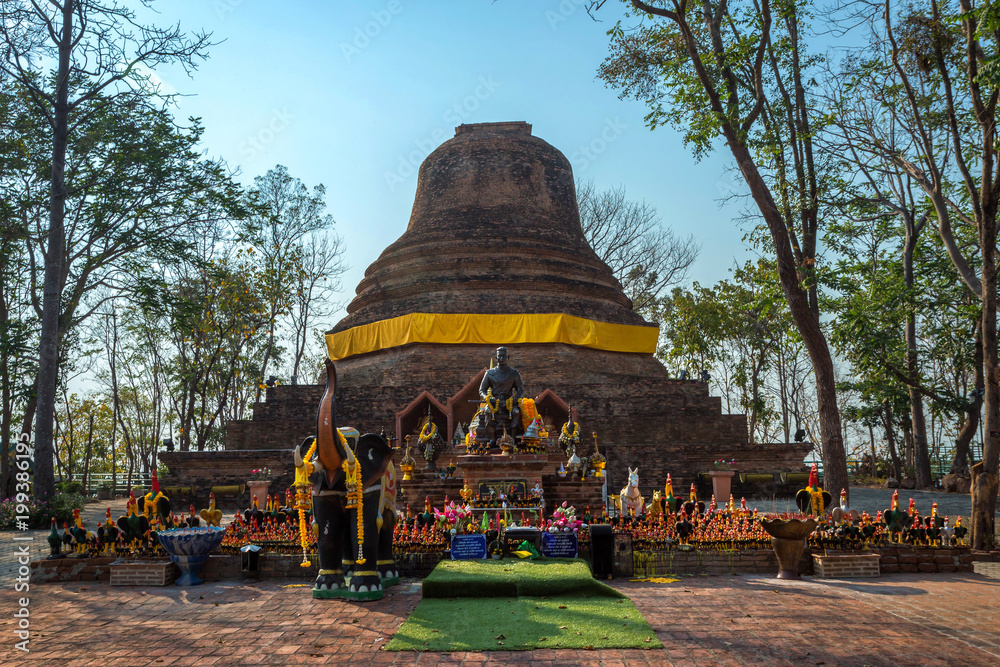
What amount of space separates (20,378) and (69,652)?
18.3m

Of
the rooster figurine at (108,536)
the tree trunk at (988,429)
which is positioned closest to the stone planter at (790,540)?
the tree trunk at (988,429)

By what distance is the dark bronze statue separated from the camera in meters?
12.5

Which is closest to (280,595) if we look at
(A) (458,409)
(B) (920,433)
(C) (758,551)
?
(C) (758,551)

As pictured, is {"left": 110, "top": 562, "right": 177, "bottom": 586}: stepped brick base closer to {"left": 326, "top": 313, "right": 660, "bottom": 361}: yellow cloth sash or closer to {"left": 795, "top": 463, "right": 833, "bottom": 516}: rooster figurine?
{"left": 795, "top": 463, "right": 833, "bottom": 516}: rooster figurine

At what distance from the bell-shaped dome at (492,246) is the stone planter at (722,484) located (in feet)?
25.4

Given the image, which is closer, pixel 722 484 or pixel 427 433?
pixel 427 433

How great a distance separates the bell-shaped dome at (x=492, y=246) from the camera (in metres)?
23.9

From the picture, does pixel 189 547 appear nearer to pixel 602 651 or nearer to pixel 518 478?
pixel 518 478

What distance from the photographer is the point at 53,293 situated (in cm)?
1529

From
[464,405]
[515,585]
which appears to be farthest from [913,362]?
[515,585]

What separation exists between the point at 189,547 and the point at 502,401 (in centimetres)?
574

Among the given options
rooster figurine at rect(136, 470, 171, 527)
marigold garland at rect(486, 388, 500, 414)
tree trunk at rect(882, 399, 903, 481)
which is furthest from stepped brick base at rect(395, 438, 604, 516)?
tree trunk at rect(882, 399, 903, 481)

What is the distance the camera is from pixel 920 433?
69.5ft

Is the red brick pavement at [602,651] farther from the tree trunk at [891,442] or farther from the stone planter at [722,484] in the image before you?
the tree trunk at [891,442]
